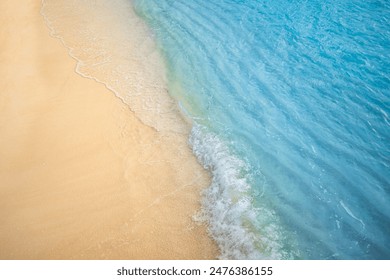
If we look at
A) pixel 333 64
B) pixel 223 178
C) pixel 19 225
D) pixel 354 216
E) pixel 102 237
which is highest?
pixel 333 64

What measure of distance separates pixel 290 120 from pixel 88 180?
449 centimetres

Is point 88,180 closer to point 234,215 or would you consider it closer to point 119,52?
point 234,215

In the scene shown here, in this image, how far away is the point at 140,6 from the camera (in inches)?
436

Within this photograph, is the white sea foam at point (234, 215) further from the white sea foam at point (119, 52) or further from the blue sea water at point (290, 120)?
the white sea foam at point (119, 52)

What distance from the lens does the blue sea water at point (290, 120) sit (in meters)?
4.21

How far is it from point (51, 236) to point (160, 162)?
225cm

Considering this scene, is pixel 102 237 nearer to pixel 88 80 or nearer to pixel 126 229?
pixel 126 229

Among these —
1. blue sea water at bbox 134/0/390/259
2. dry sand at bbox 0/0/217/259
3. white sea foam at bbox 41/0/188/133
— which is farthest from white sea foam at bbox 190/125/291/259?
white sea foam at bbox 41/0/188/133

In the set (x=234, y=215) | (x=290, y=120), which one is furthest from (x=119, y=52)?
(x=234, y=215)

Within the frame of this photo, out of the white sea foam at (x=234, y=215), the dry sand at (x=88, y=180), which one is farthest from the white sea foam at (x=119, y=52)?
the white sea foam at (x=234, y=215)

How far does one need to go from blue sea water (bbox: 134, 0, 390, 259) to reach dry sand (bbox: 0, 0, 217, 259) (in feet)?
1.95

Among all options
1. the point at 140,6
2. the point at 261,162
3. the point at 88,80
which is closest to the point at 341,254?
the point at 261,162

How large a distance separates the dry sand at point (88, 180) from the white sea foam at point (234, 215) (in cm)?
21

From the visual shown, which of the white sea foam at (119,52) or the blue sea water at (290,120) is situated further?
the white sea foam at (119,52)
